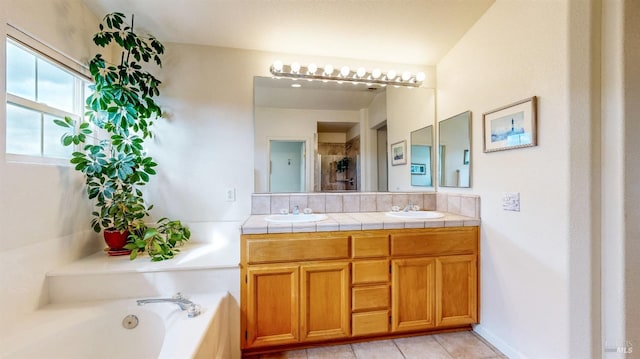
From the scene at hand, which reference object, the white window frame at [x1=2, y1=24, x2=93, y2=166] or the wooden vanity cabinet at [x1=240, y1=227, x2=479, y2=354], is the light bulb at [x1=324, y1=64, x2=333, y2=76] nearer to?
the wooden vanity cabinet at [x1=240, y1=227, x2=479, y2=354]

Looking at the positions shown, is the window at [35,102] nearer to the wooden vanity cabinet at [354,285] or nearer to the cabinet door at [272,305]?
the wooden vanity cabinet at [354,285]

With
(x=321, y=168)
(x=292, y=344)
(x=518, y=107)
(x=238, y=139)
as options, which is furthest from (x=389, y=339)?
(x=238, y=139)

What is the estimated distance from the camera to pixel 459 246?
6.31 feet

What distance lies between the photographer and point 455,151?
2229 mm

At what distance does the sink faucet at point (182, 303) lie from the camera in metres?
1.39

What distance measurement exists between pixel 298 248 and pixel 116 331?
1133mm

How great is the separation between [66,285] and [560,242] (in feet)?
9.44

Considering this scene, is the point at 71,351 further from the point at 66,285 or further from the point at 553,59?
the point at 553,59

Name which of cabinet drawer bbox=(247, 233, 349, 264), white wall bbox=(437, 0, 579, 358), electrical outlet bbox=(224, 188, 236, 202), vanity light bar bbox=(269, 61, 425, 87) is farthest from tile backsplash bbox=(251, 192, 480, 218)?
vanity light bar bbox=(269, 61, 425, 87)

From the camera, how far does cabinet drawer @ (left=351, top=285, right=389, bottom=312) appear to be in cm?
178

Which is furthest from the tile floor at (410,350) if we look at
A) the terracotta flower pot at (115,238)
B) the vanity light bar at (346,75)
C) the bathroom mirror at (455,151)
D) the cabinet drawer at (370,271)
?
the vanity light bar at (346,75)

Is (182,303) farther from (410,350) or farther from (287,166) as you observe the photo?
(410,350)

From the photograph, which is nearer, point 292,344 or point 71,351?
→ point 71,351

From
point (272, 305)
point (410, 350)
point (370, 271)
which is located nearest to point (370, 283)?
point (370, 271)
